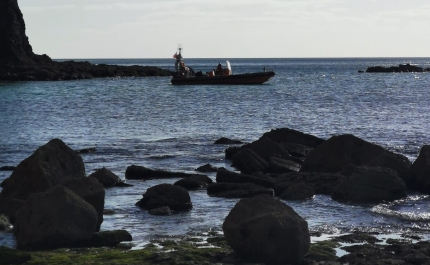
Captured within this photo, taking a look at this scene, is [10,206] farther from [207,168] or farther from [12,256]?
[207,168]

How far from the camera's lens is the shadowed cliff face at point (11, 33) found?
99188 mm

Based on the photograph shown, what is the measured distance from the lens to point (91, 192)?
1410 cm

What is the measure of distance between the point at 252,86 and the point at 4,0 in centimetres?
3817

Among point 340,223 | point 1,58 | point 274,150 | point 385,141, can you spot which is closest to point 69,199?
point 340,223

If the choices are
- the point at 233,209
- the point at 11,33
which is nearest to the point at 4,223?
the point at 233,209

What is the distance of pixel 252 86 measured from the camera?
282ft

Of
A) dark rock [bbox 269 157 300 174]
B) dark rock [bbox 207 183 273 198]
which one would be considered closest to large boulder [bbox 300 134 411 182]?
dark rock [bbox 269 157 300 174]

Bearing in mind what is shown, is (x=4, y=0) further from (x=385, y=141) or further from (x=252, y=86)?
(x=385, y=141)

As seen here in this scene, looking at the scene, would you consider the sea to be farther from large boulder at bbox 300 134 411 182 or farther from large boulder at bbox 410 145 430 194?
large boulder at bbox 300 134 411 182

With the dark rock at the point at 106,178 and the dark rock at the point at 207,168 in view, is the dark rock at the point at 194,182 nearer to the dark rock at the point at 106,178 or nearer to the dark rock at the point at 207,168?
the dark rock at the point at 106,178

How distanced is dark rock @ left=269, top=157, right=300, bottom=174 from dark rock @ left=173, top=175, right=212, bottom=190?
7.41 ft

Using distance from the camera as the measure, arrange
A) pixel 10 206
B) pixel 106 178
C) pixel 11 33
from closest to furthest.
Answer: pixel 10 206 → pixel 106 178 → pixel 11 33

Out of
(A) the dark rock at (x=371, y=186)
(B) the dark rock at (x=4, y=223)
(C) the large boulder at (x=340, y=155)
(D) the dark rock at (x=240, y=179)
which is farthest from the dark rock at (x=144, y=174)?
(B) the dark rock at (x=4, y=223)

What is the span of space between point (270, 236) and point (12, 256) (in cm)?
400
